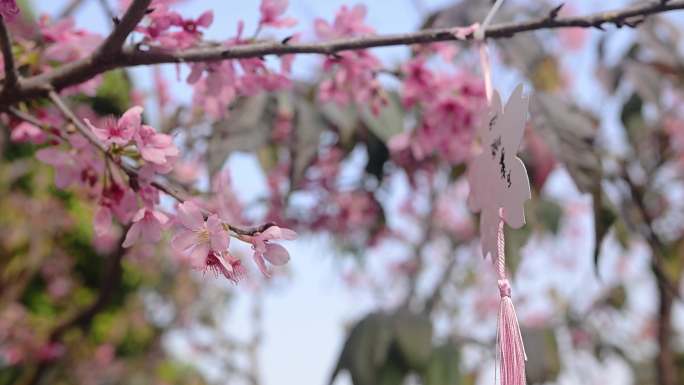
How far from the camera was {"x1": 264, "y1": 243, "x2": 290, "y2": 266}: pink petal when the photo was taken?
432 mm

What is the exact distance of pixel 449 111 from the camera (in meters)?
0.88

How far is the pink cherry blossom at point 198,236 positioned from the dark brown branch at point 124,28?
0.16m

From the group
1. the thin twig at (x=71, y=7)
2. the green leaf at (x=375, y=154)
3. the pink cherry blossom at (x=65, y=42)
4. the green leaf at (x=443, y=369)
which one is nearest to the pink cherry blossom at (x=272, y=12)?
the pink cherry blossom at (x=65, y=42)

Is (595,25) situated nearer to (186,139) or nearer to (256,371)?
(186,139)

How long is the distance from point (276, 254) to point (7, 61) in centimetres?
27

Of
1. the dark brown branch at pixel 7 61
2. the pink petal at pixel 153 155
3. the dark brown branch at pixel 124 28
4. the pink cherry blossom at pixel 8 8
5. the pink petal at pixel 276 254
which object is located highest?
the dark brown branch at pixel 124 28

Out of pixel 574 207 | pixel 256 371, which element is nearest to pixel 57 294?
pixel 256 371

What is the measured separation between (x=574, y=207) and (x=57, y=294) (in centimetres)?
283

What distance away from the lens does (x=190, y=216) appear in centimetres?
42

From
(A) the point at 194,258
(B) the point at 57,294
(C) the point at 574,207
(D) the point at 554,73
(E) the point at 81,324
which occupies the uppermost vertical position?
(D) the point at 554,73

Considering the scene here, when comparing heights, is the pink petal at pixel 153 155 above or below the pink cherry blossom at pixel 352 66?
below

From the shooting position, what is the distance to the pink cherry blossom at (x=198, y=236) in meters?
0.41

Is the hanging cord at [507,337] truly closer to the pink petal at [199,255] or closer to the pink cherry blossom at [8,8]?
the pink petal at [199,255]

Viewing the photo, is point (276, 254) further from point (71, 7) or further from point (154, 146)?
point (71, 7)
